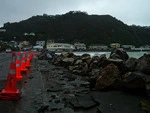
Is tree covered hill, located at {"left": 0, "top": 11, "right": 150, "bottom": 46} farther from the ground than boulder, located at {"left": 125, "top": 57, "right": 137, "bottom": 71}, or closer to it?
farther from the ground

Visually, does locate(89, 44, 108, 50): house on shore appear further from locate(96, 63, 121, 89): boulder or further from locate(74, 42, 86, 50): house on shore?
locate(96, 63, 121, 89): boulder

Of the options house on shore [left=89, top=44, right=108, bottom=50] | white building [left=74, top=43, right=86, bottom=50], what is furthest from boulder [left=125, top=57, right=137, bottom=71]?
white building [left=74, top=43, right=86, bottom=50]

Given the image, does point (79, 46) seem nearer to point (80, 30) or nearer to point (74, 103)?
point (80, 30)

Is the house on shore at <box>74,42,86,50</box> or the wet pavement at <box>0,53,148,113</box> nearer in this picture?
the wet pavement at <box>0,53,148,113</box>

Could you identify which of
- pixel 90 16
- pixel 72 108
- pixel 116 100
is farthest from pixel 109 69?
pixel 90 16

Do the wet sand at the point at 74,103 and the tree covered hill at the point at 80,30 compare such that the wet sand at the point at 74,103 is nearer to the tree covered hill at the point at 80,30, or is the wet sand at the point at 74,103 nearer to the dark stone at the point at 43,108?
the dark stone at the point at 43,108

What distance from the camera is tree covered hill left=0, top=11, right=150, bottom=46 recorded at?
Result: 12862 centimetres

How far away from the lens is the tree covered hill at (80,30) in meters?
129

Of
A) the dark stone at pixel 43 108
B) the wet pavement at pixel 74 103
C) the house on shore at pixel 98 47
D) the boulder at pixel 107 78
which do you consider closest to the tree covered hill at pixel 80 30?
the house on shore at pixel 98 47

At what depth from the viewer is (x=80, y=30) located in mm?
144875

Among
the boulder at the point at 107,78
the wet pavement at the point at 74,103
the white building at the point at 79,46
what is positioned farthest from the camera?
the white building at the point at 79,46

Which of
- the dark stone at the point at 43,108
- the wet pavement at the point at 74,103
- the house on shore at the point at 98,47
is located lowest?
the house on shore at the point at 98,47

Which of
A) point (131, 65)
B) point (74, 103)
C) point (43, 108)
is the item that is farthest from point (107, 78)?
point (43, 108)

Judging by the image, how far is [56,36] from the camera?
15925cm
